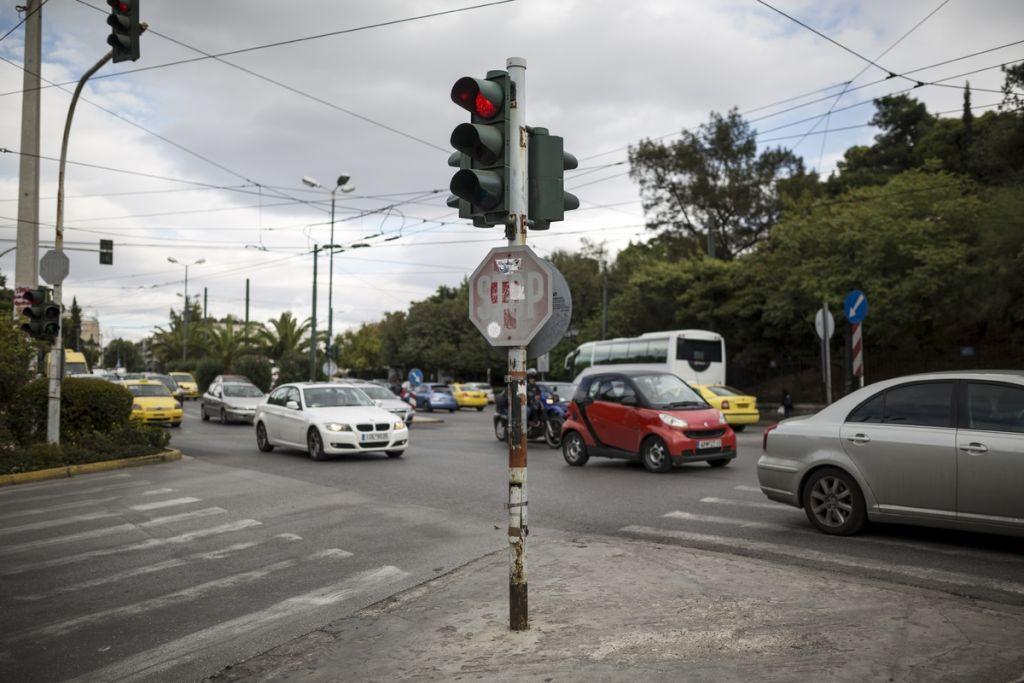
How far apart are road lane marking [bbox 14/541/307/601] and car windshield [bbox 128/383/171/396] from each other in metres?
21.0

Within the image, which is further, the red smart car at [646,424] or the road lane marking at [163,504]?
the red smart car at [646,424]

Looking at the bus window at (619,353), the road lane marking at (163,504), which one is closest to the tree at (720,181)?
the bus window at (619,353)

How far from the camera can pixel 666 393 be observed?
1339 centimetres

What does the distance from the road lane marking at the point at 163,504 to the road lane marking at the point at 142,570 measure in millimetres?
2790

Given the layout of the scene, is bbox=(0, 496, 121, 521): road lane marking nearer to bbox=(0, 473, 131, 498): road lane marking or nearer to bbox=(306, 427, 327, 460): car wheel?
bbox=(0, 473, 131, 498): road lane marking

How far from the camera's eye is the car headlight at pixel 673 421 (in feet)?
41.8

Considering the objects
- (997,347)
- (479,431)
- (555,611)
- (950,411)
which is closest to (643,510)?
(950,411)

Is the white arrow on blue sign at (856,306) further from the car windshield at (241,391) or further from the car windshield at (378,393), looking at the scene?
the car windshield at (241,391)

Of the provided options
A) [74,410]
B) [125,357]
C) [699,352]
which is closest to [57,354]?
[74,410]

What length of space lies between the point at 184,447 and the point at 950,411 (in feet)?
54.3

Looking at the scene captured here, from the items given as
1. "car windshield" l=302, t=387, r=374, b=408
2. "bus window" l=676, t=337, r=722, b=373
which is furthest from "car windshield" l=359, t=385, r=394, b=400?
"bus window" l=676, t=337, r=722, b=373

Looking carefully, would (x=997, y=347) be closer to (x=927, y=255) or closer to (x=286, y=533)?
(x=927, y=255)

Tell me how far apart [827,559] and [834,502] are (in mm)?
1062

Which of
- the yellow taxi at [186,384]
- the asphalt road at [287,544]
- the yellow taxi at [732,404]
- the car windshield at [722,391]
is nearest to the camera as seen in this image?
the asphalt road at [287,544]
